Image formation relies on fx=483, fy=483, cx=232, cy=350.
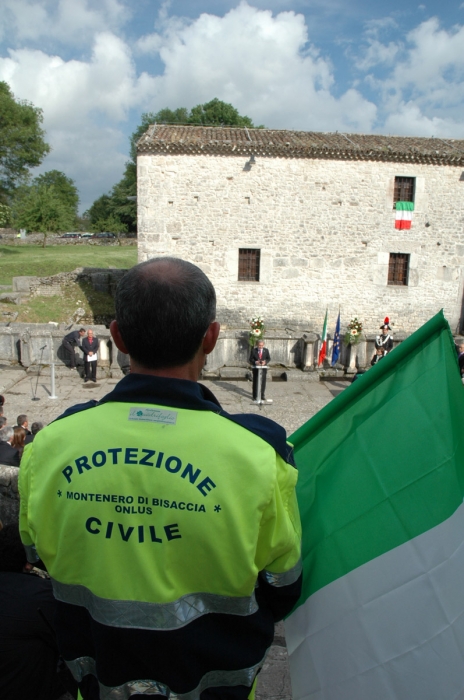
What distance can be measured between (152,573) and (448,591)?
36.6 inches

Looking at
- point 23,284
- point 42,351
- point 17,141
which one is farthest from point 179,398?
point 17,141

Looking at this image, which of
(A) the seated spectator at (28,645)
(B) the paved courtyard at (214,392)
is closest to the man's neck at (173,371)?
(A) the seated spectator at (28,645)

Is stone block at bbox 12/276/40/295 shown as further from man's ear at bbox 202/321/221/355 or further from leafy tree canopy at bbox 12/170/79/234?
man's ear at bbox 202/321/221/355

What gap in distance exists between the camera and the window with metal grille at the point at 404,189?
58.7ft

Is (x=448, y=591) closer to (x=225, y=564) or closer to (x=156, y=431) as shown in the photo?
(x=225, y=564)

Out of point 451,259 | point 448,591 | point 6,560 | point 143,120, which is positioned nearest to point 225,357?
point 451,259

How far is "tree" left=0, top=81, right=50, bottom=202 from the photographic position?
121 ft

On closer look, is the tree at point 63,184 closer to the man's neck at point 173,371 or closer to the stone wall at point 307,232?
the stone wall at point 307,232

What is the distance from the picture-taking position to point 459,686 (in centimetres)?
140

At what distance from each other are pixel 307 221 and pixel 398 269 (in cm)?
403

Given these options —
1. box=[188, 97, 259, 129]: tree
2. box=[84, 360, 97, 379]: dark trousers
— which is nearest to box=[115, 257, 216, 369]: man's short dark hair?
box=[84, 360, 97, 379]: dark trousers

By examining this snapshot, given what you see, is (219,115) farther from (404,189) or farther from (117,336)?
(117,336)

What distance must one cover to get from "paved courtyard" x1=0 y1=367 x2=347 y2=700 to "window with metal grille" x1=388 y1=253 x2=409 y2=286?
627 cm

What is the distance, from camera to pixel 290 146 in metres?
17.0
